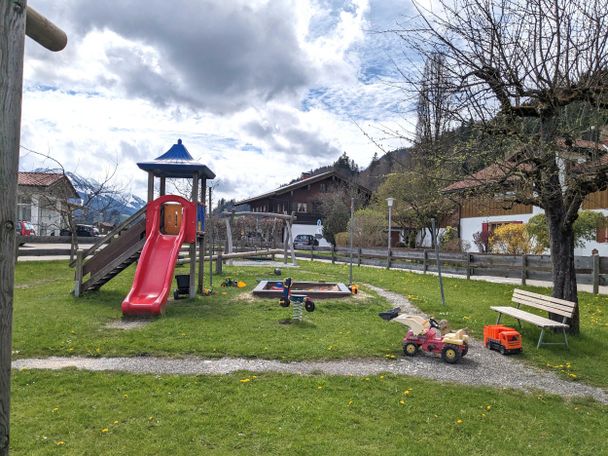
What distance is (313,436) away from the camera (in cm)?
386

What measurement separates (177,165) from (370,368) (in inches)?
320

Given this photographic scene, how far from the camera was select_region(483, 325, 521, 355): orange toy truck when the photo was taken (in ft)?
22.5

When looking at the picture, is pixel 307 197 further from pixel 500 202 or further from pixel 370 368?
pixel 370 368

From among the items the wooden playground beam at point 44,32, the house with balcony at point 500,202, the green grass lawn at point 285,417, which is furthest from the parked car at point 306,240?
the wooden playground beam at point 44,32

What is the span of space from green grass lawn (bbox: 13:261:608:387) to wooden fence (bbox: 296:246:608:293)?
6.29ft

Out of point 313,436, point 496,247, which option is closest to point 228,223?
Answer: point 496,247

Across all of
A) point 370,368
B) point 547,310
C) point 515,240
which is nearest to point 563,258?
point 547,310

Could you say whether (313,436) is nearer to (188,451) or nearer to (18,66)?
(188,451)

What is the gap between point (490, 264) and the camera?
1705cm

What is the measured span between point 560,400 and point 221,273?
13.4 m

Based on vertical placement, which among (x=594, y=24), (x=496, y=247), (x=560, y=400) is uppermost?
(x=594, y=24)

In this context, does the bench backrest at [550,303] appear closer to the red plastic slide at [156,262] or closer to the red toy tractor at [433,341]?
the red toy tractor at [433,341]

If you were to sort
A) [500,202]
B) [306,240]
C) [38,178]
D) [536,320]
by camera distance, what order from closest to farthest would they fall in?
[536,320] → [500,202] → [38,178] → [306,240]

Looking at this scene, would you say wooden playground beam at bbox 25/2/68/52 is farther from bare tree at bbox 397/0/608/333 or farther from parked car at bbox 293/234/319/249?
parked car at bbox 293/234/319/249
